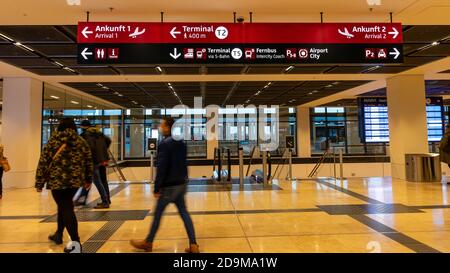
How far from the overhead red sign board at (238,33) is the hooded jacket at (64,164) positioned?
74.6 inches

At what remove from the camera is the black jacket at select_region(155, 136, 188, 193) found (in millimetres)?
3432

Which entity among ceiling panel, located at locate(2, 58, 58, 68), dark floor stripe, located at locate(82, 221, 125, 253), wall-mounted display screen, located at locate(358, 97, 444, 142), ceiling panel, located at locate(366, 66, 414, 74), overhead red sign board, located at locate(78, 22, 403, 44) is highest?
ceiling panel, located at locate(366, 66, 414, 74)

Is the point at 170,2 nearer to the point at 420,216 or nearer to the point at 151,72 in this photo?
the point at 151,72

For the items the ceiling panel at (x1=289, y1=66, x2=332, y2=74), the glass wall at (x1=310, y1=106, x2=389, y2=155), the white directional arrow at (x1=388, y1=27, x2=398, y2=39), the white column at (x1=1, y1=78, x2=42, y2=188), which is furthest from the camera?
the glass wall at (x1=310, y1=106, x2=389, y2=155)

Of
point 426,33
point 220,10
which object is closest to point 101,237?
point 220,10

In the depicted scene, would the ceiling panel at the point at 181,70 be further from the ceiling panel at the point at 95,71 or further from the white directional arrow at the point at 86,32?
the white directional arrow at the point at 86,32

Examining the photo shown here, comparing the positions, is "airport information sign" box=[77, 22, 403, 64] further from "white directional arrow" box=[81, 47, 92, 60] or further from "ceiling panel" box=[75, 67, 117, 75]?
"ceiling panel" box=[75, 67, 117, 75]

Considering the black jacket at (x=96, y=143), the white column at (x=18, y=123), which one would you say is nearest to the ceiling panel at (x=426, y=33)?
the black jacket at (x=96, y=143)

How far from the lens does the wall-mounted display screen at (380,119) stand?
12.0 metres

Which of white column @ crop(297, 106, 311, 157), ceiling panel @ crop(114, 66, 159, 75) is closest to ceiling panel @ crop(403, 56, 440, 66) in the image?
ceiling panel @ crop(114, 66, 159, 75)

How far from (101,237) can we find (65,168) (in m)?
1.27

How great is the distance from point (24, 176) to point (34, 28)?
529cm

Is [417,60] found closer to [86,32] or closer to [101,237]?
[86,32]

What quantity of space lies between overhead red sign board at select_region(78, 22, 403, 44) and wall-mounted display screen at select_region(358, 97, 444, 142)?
7.70 metres
